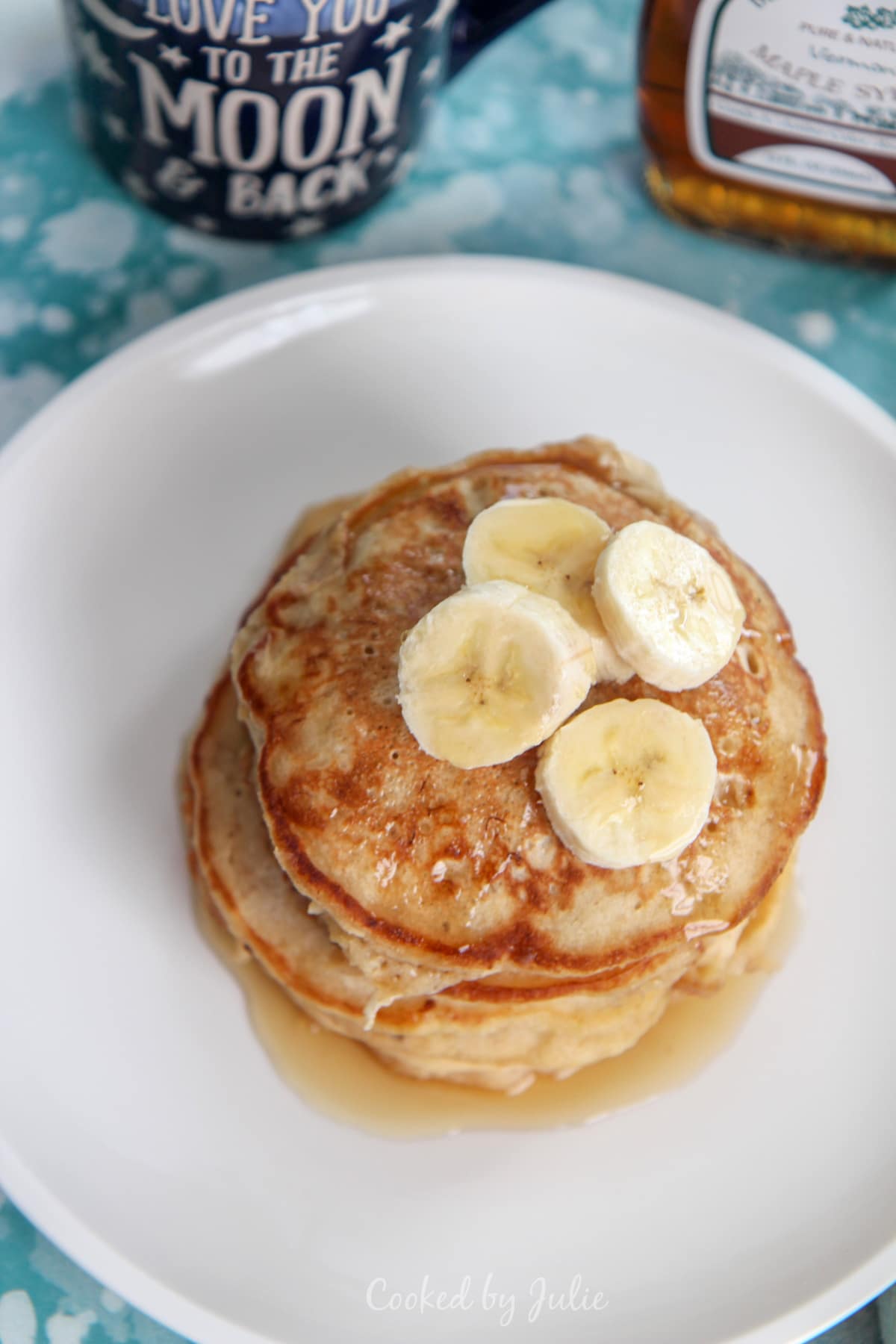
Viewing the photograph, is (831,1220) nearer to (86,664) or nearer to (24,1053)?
(24,1053)

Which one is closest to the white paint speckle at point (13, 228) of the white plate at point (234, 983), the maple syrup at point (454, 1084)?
the white plate at point (234, 983)

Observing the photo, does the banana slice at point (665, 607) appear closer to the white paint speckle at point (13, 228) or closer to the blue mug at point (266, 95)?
the blue mug at point (266, 95)

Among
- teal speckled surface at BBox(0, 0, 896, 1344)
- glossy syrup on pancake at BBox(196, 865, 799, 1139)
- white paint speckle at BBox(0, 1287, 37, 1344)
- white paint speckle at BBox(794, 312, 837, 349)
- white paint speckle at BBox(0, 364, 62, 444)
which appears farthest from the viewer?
white paint speckle at BBox(794, 312, 837, 349)

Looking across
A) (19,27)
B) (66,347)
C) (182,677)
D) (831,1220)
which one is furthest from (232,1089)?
(19,27)

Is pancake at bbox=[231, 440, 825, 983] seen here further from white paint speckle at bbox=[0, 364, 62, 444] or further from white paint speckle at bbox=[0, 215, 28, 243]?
white paint speckle at bbox=[0, 215, 28, 243]

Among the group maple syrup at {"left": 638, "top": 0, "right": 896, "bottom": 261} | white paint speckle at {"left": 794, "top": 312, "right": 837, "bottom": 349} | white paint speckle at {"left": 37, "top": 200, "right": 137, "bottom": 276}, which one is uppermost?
maple syrup at {"left": 638, "top": 0, "right": 896, "bottom": 261}

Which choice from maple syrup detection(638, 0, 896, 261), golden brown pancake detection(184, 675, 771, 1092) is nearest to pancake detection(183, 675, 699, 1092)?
golden brown pancake detection(184, 675, 771, 1092)
